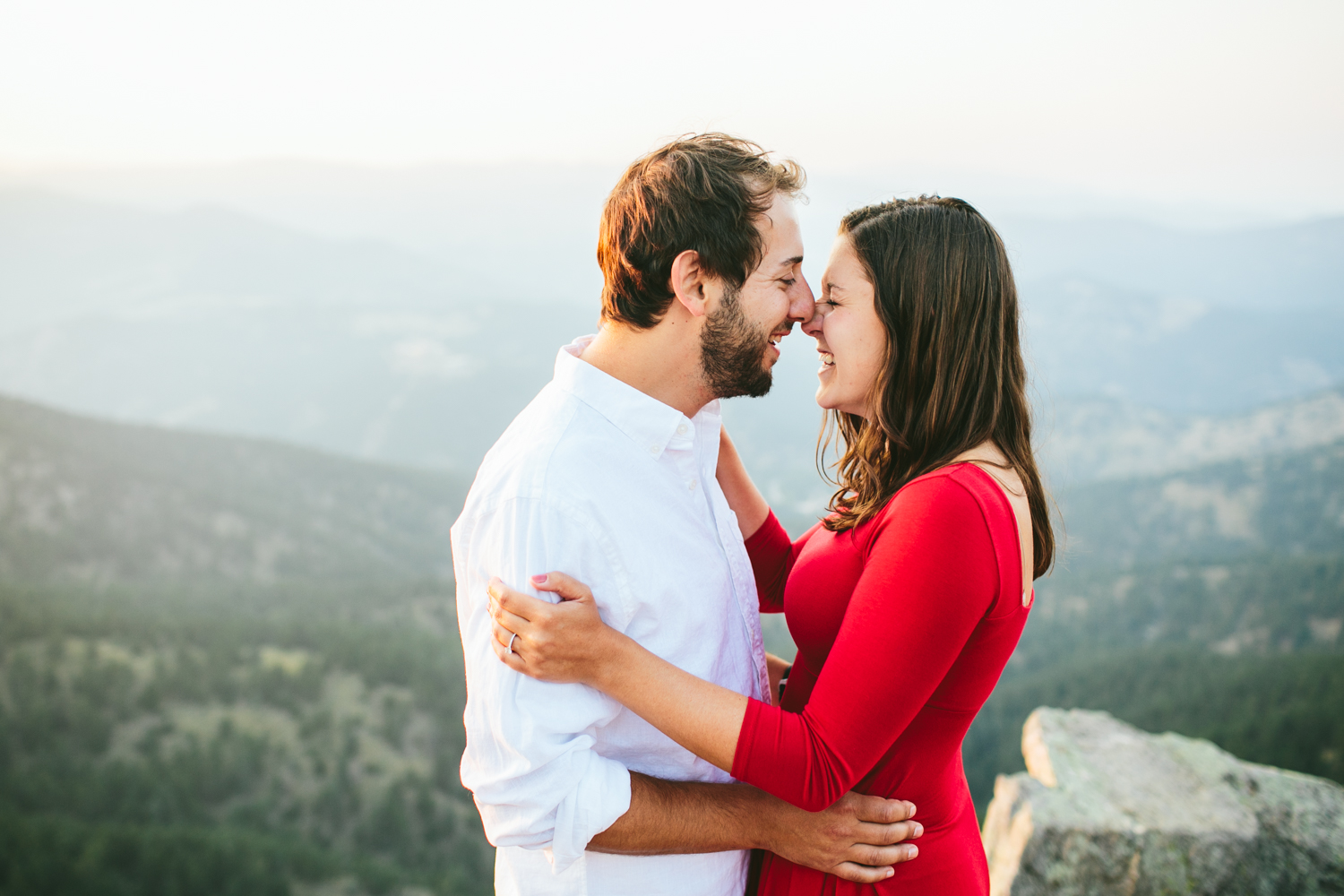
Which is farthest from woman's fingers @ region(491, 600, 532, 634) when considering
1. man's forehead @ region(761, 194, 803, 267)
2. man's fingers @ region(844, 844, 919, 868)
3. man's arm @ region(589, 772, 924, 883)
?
man's forehead @ region(761, 194, 803, 267)

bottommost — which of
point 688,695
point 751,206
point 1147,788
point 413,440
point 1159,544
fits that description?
point 413,440

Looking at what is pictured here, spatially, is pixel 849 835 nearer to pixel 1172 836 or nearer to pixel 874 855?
pixel 874 855

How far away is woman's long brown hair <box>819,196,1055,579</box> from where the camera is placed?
2.59 meters

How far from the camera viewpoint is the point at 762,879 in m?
2.76

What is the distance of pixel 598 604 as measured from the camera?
2.39 meters

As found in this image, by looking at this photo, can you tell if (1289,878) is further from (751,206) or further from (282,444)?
(282,444)

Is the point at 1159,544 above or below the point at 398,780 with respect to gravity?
below

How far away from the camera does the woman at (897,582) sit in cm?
222

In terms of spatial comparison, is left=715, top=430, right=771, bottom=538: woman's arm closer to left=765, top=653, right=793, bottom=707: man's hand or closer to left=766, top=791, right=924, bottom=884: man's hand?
left=765, top=653, right=793, bottom=707: man's hand

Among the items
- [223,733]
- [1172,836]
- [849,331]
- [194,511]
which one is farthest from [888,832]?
[194,511]

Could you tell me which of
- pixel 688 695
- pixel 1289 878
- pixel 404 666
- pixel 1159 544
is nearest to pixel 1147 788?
pixel 1289 878

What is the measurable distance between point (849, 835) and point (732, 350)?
1622mm

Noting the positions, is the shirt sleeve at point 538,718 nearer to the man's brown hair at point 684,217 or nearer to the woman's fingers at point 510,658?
the woman's fingers at point 510,658

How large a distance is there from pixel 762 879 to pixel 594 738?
3.03 feet
